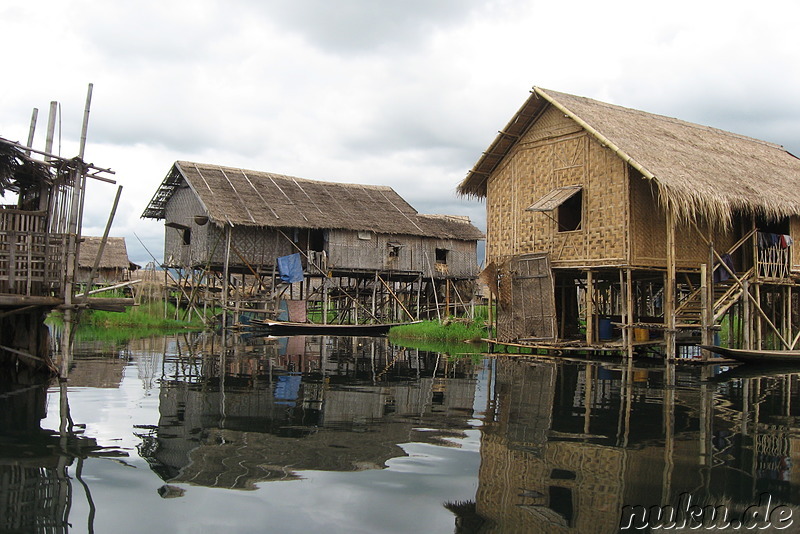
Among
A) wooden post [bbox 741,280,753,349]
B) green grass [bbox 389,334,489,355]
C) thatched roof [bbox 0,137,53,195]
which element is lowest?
green grass [bbox 389,334,489,355]

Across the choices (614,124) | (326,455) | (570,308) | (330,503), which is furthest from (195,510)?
(570,308)

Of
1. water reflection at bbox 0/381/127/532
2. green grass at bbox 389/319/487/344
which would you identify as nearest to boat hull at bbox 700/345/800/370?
green grass at bbox 389/319/487/344

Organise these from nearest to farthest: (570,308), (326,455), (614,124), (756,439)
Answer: (326,455), (756,439), (614,124), (570,308)

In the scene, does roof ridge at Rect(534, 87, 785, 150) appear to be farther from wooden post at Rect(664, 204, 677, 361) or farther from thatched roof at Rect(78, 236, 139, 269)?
thatched roof at Rect(78, 236, 139, 269)

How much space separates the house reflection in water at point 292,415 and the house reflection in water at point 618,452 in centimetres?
79

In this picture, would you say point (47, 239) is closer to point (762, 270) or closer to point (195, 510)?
point (195, 510)

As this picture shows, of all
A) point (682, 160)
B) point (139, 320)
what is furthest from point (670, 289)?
point (139, 320)

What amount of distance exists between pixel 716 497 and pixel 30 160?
8.41 m

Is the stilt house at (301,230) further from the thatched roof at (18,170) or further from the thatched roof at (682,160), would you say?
the thatched roof at (18,170)

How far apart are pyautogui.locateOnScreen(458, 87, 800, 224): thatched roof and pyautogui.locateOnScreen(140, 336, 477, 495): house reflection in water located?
5419 mm

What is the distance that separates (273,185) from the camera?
27109 millimetres

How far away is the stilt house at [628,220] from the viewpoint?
14398mm

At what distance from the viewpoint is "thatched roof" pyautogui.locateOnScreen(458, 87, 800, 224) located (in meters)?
13.8

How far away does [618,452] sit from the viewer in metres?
5.88
